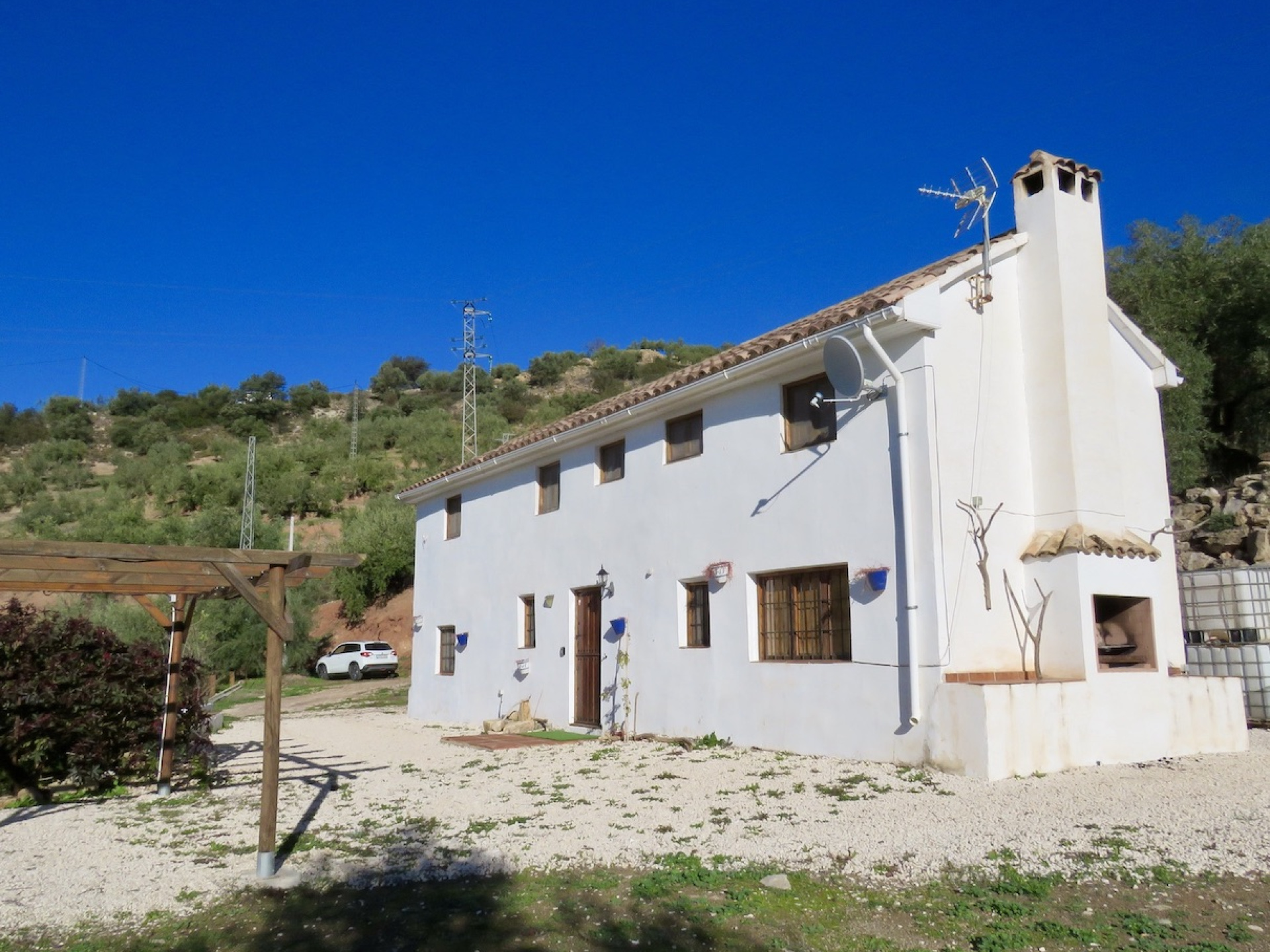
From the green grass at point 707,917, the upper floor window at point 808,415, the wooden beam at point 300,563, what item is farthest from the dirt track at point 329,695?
the green grass at point 707,917

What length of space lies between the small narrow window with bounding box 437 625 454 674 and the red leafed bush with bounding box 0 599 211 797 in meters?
8.90

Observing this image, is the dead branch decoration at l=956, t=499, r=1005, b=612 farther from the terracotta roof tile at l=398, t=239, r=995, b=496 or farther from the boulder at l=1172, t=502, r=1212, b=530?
the boulder at l=1172, t=502, r=1212, b=530

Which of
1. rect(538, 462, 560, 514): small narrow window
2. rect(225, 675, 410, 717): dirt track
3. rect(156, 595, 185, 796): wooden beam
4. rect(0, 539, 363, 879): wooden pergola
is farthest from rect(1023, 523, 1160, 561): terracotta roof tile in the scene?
rect(225, 675, 410, 717): dirt track

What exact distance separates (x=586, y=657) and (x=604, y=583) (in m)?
1.36

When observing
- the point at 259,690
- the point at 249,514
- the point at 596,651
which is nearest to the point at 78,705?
the point at 596,651

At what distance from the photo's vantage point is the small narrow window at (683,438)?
1386 centimetres

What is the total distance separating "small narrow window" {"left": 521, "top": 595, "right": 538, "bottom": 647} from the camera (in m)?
17.1

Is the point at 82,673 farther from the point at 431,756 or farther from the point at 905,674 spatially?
the point at 905,674

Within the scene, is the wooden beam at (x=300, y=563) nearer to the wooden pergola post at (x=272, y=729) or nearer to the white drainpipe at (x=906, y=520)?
the wooden pergola post at (x=272, y=729)

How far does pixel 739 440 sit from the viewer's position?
42.4ft

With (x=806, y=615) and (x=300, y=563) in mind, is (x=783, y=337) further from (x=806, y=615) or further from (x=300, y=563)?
(x=300, y=563)

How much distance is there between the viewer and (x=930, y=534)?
33.9 feet

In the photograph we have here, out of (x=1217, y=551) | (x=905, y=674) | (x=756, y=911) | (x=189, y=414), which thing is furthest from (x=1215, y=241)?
(x=189, y=414)

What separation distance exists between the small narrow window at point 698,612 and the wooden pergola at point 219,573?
6.23m
